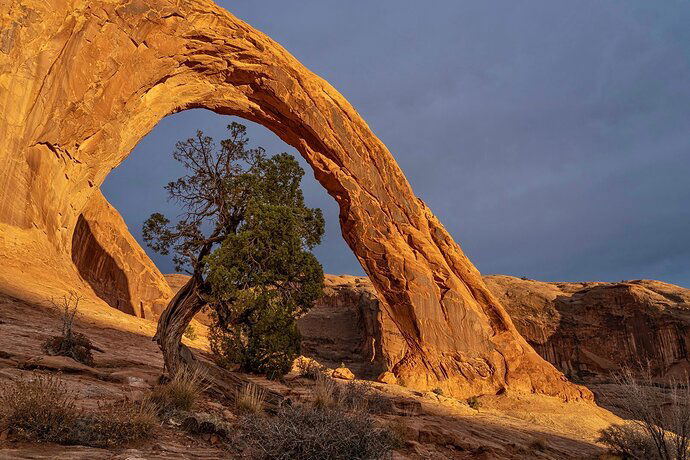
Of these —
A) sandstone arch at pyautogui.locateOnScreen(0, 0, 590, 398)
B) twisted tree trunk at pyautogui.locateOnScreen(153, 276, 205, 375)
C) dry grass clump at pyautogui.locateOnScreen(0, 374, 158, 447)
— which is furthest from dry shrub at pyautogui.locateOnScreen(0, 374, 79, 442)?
sandstone arch at pyautogui.locateOnScreen(0, 0, 590, 398)

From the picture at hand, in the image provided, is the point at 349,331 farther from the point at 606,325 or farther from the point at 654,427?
the point at 654,427

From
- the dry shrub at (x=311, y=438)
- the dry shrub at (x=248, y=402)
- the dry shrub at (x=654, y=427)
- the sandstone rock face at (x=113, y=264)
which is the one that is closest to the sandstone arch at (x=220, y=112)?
the sandstone rock face at (x=113, y=264)

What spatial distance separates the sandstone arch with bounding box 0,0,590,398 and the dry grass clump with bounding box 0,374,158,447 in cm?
1358

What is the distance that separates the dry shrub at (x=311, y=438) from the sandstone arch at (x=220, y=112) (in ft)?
49.0

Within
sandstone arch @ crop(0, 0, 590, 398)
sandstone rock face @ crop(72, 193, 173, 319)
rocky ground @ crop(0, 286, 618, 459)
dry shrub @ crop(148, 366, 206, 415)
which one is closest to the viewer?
rocky ground @ crop(0, 286, 618, 459)

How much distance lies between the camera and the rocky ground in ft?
17.2

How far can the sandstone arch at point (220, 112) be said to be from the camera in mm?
16328

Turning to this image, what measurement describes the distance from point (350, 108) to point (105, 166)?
46.8ft

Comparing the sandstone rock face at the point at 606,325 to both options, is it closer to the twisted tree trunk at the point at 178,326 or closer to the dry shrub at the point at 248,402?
the dry shrub at the point at 248,402

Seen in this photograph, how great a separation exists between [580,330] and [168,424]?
126 ft

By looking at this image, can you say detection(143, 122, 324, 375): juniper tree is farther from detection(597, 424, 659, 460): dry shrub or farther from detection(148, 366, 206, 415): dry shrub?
detection(597, 424, 659, 460): dry shrub

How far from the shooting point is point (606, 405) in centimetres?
2803

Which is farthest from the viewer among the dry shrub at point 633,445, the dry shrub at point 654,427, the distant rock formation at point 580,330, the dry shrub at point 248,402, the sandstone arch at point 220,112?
the distant rock formation at point 580,330

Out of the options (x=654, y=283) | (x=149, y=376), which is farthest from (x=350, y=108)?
(x=654, y=283)
